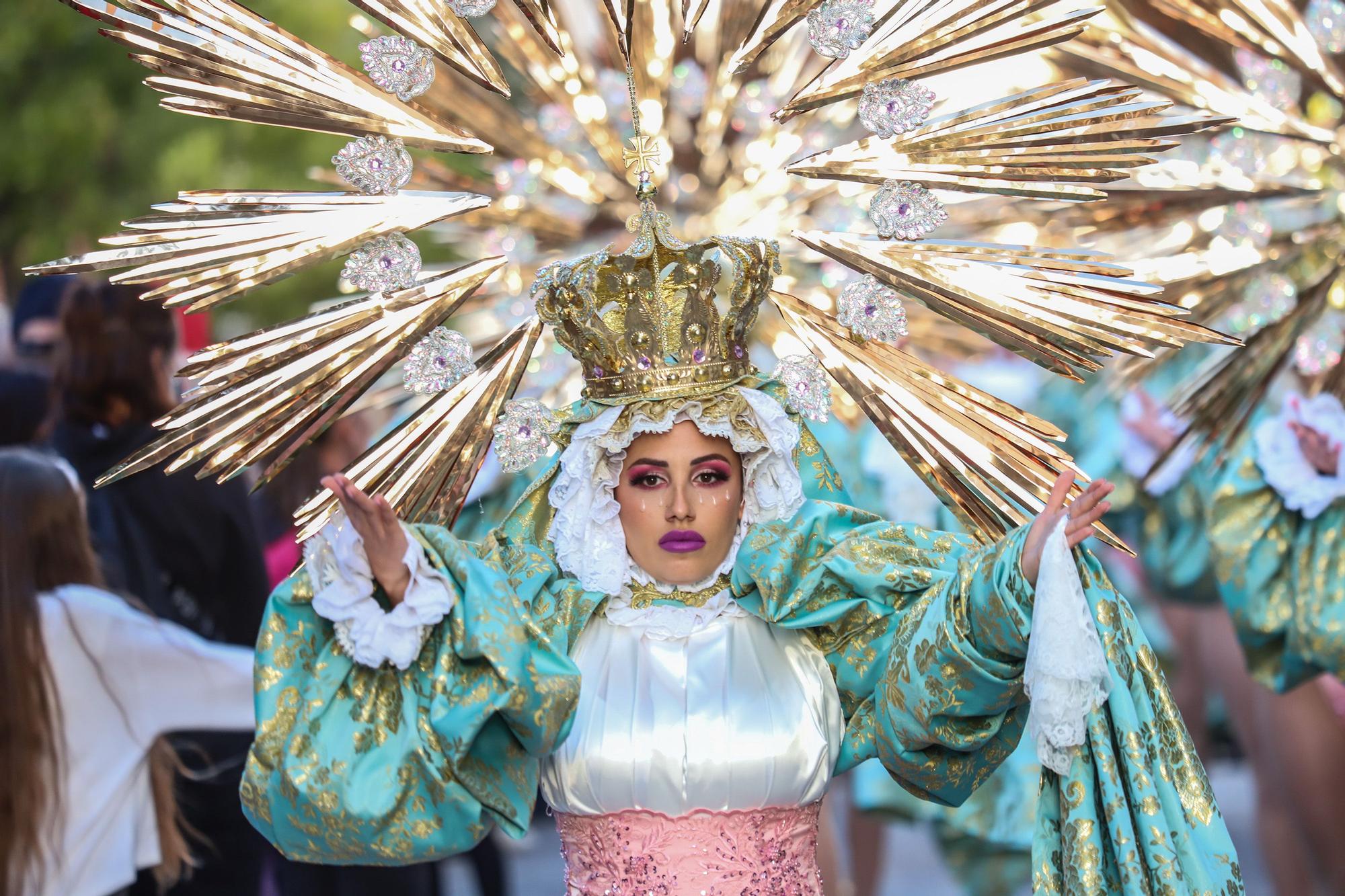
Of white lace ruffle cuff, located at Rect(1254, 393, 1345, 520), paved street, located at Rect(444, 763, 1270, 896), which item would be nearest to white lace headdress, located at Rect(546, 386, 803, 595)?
white lace ruffle cuff, located at Rect(1254, 393, 1345, 520)

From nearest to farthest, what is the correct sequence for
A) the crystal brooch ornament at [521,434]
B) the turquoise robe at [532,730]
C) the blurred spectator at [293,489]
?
1. the turquoise robe at [532,730]
2. the crystal brooch ornament at [521,434]
3. the blurred spectator at [293,489]

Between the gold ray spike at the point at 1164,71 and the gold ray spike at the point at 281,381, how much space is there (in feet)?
5.53

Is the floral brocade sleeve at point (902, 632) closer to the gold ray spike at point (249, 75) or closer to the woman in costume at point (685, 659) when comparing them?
the woman in costume at point (685, 659)

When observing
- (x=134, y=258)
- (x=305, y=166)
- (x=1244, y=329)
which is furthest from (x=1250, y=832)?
(x=305, y=166)

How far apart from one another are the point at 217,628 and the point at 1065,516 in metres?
2.35

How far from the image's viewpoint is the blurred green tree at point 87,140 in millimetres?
8906

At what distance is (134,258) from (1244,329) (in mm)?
2307

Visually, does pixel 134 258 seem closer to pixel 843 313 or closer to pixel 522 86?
pixel 843 313

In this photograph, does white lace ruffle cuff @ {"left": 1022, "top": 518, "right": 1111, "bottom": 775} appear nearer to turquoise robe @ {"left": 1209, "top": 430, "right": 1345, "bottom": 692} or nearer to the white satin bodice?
the white satin bodice

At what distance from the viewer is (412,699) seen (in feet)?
8.50

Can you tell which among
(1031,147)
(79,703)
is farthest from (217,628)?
(1031,147)

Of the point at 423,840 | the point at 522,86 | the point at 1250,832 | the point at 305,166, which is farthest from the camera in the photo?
the point at 305,166

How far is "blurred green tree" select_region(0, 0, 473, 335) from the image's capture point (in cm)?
891

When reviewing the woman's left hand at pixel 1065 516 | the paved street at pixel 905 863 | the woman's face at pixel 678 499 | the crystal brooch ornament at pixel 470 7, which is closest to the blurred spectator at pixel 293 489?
the paved street at pixel 905 863
